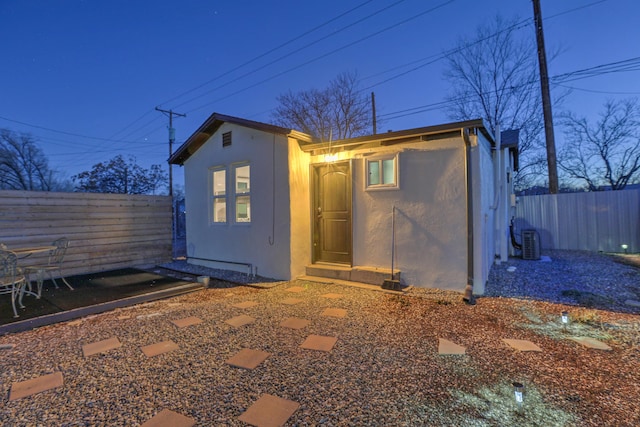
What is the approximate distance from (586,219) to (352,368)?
9.68 meters

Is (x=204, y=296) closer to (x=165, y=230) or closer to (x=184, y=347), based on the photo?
(x=184, y=347)

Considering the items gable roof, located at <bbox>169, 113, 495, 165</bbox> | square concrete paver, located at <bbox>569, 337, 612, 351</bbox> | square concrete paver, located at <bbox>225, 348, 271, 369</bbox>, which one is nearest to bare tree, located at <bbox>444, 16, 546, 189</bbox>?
gable roof, located at <bbox>169, 113, 495, 165</bbox>

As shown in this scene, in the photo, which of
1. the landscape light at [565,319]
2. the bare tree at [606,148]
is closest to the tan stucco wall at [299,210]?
the landscape light at [565,319]

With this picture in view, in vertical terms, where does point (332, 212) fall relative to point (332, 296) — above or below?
above

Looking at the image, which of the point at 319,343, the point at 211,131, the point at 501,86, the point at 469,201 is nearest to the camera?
the point at 319,343

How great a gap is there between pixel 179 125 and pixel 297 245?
17111mm

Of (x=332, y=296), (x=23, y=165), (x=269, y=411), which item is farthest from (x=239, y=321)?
(x=23, y=165)

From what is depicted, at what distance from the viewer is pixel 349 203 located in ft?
17.7

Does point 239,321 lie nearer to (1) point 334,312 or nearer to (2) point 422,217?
(1) point 334,312

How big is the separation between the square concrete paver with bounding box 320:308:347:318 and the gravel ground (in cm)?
7

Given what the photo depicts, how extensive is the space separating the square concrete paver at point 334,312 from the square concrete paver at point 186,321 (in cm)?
155

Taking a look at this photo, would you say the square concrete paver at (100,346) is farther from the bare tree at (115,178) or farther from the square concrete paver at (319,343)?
the bare tree at (115,178)

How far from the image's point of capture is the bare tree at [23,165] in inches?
738

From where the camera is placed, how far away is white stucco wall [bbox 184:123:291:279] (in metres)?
5.61
